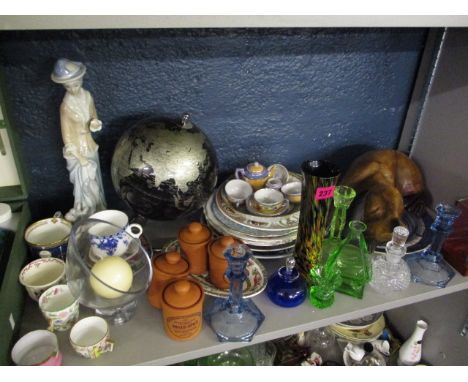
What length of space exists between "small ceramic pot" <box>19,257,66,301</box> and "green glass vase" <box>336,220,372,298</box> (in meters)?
0.51

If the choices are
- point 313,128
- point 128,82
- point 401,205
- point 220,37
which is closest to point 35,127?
point 128,82

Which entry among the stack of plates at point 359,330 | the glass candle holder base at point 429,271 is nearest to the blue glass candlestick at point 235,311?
the glass candle holder base at point 429,271

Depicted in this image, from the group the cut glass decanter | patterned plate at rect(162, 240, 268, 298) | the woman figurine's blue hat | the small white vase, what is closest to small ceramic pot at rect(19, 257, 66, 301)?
patterned plate at rect(162, 240, 268, 298)

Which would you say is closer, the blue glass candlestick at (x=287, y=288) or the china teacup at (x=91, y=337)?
the china teacup at (x=91, y=337)

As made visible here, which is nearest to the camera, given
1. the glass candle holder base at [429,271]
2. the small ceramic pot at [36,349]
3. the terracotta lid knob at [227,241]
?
the small ceramic pot at [36,349]

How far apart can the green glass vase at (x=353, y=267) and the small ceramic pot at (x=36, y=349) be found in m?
0.52

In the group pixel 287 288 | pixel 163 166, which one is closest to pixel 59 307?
pixel 163 166

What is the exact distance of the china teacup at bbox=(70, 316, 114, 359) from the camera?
678 millimetres

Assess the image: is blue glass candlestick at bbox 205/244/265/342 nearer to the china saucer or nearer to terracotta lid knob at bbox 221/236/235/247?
terracotta lid knob at bbox 221/236/235/247

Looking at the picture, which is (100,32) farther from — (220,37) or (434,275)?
(434,275)

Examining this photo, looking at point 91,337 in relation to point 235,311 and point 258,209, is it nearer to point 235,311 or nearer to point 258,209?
point 235,311

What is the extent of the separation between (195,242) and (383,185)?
17.3 inches

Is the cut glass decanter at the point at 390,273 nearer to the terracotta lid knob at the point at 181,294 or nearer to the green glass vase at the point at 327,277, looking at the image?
the green glass vase at the point at 327,277

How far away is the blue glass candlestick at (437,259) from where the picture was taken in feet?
2.81
